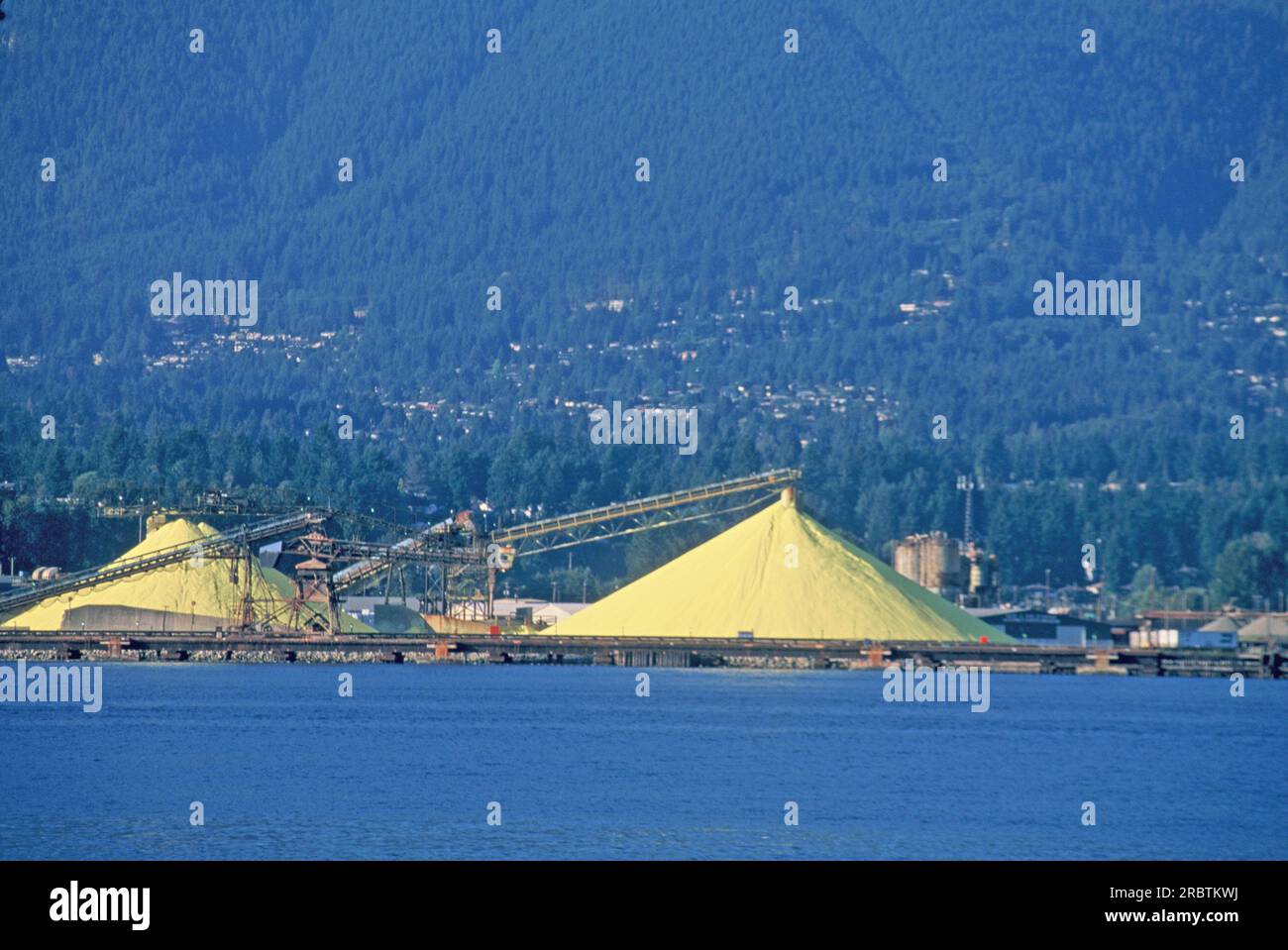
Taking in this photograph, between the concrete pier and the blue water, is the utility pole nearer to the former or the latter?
the concrete pier

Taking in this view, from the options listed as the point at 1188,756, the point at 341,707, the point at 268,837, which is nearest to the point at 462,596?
the point at 341,707

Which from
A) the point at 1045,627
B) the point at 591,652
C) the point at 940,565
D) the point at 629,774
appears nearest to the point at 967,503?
the point at 940,565

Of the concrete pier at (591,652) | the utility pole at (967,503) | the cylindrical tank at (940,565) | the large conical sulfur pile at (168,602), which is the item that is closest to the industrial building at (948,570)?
the cylindrical tank at (940,565)

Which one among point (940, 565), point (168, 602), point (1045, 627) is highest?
point (940, 565)

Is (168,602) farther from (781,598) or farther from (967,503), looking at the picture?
(967,503)

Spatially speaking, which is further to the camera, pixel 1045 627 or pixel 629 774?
pixel 1045 627

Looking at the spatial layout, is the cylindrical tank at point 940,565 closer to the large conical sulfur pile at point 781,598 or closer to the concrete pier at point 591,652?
the large conical sulfur pile at point 781,598
